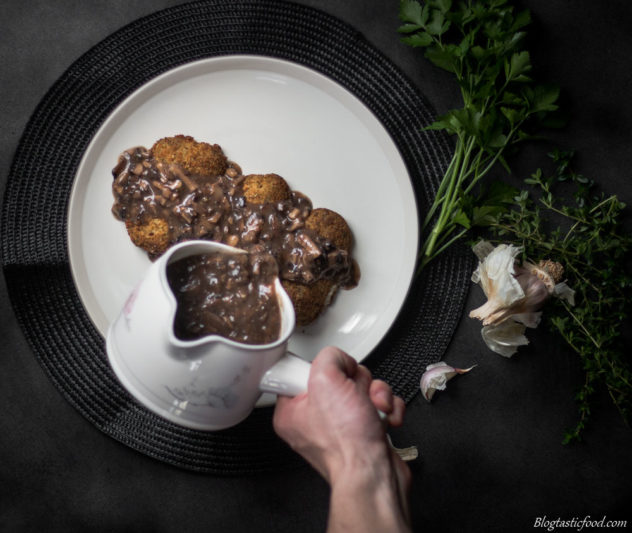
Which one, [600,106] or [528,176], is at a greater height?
[600,106]

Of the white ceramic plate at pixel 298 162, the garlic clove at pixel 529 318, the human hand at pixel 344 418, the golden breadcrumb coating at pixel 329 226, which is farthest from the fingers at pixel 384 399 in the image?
the garlic clove at pixel 529 318

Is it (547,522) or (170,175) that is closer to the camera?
(170,175)

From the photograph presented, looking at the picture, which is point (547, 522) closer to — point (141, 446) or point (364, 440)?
point (364, 440)

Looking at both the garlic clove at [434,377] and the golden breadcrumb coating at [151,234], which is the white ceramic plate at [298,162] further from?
the garlic clove at [434,377]

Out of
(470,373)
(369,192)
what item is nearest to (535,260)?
(470,373)

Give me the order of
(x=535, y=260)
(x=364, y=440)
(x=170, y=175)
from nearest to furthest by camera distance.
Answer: (x=364, y=440) < (x=170, y=175) < (x=535, y=260)

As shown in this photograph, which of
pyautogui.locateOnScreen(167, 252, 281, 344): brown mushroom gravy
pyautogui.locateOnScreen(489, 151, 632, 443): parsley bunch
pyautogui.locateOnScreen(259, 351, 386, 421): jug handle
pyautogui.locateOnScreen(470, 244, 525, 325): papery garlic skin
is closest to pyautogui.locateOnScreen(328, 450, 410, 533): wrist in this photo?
pyautogui.locateOnScreen(259, 351, 386, 421): jug handle
